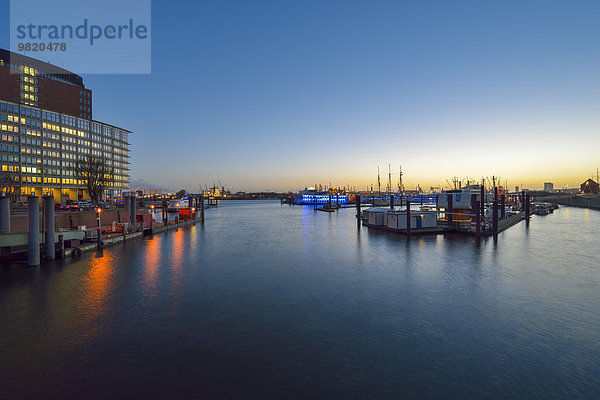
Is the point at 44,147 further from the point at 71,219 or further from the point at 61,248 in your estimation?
the point at 61,248

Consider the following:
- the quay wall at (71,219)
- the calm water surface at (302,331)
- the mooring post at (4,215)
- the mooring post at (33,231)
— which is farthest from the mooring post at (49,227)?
the quay wall at (71,219)

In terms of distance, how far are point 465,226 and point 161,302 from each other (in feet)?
153

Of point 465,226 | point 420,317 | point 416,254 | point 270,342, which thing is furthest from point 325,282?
point 465,226

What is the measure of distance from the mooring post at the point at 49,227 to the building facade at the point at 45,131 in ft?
278

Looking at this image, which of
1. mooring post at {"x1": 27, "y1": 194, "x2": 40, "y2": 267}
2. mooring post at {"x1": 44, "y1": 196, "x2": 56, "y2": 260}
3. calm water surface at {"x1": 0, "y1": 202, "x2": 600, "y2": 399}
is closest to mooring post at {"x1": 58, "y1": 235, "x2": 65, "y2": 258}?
mooring post at {"x1": 44, "y1": 196, "x2": 56, "y2": 260}

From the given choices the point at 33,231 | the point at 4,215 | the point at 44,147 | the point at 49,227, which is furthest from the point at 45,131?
the point at 33,231

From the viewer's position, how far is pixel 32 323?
15.2 metres

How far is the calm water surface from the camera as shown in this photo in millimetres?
10344

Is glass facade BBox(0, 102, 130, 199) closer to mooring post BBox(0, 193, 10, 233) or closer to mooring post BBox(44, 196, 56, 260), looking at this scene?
mooring post BBox(0, 193, 10, 233)

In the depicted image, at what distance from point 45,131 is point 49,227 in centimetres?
11796

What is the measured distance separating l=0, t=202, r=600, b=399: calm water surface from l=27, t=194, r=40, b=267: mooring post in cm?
116

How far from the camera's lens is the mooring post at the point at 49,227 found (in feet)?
88.9

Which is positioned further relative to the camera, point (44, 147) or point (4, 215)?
point (44, 147)

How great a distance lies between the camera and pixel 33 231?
25.4 meters
